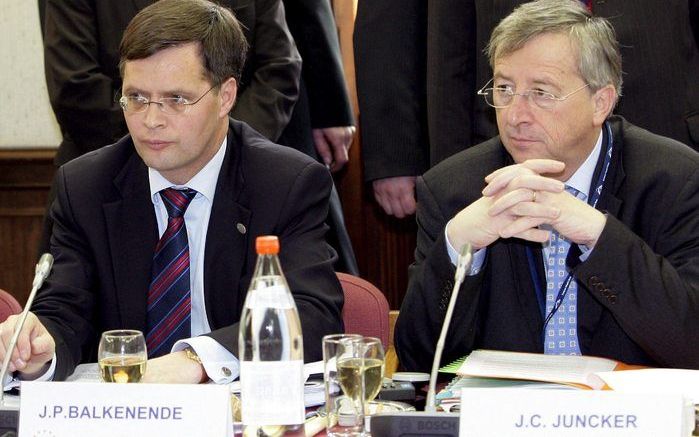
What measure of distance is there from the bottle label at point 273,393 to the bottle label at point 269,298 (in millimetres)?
202

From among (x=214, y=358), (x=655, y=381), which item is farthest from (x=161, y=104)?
(x=655, y=381)

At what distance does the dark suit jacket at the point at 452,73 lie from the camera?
3.50 m

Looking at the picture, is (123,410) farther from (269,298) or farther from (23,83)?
(23,83)

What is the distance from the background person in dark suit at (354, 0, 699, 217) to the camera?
3504 millimetres

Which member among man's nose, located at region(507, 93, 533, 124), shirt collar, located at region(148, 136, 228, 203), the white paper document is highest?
man's nose, located at region(507, 93, 533, 124)

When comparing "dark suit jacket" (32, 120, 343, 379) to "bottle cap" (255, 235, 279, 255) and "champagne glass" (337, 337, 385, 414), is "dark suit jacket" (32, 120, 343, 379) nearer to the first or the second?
"champagne glass" (337, 337, 385, 414)

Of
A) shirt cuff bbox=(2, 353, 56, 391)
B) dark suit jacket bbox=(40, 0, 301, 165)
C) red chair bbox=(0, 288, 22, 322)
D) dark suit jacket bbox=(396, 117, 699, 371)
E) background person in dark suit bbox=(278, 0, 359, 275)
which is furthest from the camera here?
background person in dark suit bbox=(278, 0, 359, 275)

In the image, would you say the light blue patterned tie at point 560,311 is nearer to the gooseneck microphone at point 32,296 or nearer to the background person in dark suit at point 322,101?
the gooseneck microphone at point 32,296

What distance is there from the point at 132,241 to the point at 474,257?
898 millimetres

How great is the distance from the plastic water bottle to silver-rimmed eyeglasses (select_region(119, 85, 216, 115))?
1031 mm

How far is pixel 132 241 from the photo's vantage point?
296cm

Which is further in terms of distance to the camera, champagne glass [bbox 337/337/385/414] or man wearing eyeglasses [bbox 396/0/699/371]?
man wearing eyeglasses [bbox 396/0/699/371]

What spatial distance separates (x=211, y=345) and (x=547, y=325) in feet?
2.74

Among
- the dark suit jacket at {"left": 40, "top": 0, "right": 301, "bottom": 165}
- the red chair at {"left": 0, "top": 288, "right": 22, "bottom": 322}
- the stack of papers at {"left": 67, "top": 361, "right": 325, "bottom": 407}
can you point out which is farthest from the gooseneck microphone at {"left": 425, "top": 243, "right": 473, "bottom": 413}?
the dark suit jacket at {"left": 40, "top": 0, "right": 301, "bottom": 165}
